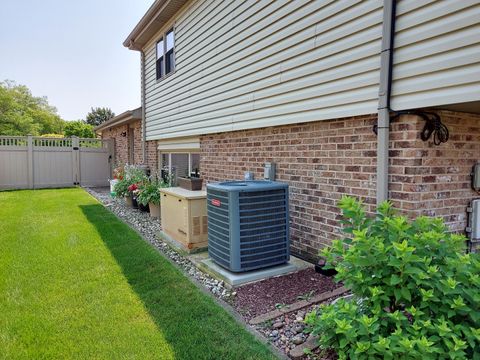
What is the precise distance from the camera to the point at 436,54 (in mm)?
2592

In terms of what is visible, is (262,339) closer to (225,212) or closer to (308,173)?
(225,212)

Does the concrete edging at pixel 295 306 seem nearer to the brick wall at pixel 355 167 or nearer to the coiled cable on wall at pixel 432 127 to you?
the brick wall at pixel 355 167

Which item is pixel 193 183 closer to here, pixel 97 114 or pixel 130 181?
pixel 130 181

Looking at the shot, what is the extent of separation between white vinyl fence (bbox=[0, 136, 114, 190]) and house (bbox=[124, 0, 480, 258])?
34.2ft

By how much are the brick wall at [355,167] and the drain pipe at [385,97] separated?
7 cm

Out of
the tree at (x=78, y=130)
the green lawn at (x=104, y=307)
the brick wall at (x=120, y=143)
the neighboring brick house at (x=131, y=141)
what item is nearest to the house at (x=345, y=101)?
the green lawn at (x=104, y=307)

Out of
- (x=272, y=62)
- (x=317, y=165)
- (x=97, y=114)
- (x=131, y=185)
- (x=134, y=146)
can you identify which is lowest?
(x=131, y=185)

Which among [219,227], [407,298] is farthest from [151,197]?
[407,298]

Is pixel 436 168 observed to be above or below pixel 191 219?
above

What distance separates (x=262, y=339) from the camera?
2.63 m

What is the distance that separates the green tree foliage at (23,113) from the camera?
36.2 m

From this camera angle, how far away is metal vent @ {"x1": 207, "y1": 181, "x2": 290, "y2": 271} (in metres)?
→ 3.64

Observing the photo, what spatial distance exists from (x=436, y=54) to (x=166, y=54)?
23.8 ft

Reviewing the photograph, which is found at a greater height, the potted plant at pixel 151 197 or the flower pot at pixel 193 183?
the flower pot at pixel 193 183
